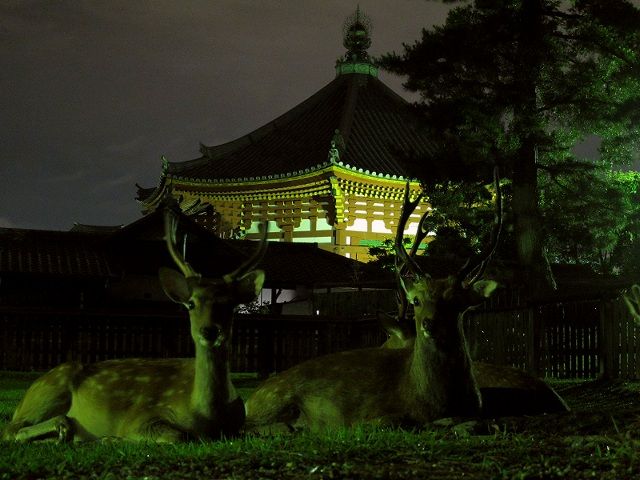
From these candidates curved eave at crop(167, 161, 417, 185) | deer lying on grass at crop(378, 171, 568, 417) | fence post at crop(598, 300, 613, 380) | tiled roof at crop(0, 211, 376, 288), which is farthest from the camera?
curved eave at crop(167, 161, 417, 185)

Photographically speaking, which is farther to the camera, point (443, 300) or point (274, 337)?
point (274, 337)

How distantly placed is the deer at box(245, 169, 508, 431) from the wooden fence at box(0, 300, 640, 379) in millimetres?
7195

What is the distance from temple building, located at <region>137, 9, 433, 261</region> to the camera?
3594 cm

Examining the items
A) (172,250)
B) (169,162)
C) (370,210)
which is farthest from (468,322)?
(169,162)

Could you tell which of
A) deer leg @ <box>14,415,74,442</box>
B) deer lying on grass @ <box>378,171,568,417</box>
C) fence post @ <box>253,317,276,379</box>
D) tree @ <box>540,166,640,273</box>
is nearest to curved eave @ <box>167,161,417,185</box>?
fence post @ <box>253,317,276,379</box>

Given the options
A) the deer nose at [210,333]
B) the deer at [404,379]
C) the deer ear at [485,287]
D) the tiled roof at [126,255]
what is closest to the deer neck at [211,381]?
the deer nose at [210,333]

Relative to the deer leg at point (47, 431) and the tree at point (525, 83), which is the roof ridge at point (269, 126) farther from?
the deer leg at point (47, 431)

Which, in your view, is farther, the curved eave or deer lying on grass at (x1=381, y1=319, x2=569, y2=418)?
the curved eave

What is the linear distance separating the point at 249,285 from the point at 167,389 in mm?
1131

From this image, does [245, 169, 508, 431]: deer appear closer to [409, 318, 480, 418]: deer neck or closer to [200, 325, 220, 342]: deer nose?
[409, 318, 480, 418]: deer neck

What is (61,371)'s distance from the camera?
691 centimetres

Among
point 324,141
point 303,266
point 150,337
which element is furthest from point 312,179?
point 150,337

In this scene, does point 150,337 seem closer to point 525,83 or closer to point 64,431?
point 525,83

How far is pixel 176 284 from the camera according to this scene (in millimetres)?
6137
